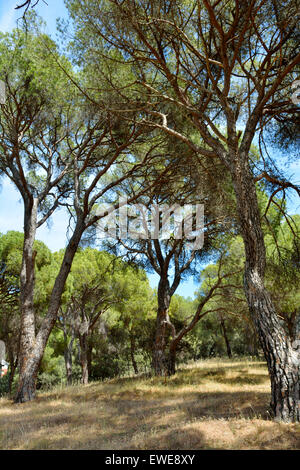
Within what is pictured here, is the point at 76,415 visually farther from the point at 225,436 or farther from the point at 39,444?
the point at 225,436

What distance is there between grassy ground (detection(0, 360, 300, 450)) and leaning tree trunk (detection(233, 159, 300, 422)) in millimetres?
295

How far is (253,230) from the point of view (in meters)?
5.01

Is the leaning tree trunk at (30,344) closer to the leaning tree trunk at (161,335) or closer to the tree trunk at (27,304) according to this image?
the tree trunk at (27,304)

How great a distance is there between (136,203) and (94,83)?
12.6 feet

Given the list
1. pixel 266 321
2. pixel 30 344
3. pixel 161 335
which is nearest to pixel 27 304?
pixel 30 344

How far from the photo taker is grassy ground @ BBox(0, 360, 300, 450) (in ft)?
11.5

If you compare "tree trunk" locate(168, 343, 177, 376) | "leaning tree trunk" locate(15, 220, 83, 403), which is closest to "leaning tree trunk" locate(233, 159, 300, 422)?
"leaning tree trunk" locate(15, 220, 83, 403)

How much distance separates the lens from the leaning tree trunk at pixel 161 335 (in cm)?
948

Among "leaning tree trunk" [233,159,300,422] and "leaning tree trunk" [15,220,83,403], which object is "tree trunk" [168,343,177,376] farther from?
"leaning tree trunk" [233,159,300,422]

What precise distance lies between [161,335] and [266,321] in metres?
5.61

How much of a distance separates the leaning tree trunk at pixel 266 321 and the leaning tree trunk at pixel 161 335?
17.1ft

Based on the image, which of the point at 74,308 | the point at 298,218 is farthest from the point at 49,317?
the point at 298,218

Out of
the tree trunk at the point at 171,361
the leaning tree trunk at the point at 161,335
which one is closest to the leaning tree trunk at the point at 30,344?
the leaning tree trunk at the point at 161,335

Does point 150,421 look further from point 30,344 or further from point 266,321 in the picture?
point 30,344
